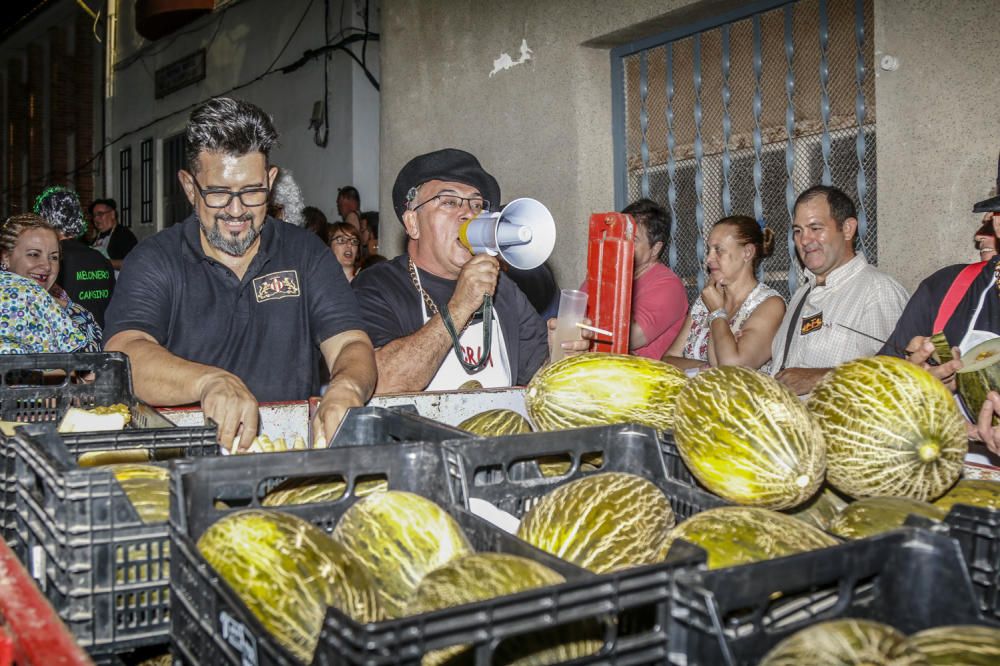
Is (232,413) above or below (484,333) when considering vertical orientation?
below

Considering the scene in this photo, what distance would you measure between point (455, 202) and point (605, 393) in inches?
75.6

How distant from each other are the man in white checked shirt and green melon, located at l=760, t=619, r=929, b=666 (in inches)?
142

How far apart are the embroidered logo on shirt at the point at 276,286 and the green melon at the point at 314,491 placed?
1.59 metres

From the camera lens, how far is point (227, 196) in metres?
3.26

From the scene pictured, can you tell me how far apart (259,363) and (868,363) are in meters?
2.22

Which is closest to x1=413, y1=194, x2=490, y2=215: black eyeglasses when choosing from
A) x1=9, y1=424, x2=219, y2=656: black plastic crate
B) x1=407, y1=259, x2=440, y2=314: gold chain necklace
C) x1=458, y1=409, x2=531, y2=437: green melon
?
x1=407, y1=259, x2=440, y2=314: gold chain necklace

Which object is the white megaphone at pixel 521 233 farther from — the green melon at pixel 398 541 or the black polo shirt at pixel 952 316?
the black polo shirt at pixel 952 316

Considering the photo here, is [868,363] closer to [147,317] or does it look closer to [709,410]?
[709,410]

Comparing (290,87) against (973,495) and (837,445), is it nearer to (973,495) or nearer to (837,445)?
(837,445)

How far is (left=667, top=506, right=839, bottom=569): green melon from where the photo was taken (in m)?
1.48

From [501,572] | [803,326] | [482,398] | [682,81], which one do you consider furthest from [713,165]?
[501,572]

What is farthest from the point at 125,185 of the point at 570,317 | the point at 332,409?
the point at 332,409

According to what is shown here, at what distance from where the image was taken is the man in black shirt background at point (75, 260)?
6.76 m

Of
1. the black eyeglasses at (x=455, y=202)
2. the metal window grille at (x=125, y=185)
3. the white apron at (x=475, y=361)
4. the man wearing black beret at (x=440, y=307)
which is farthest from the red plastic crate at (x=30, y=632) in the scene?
the metal window grille at (x=125, y=185)
